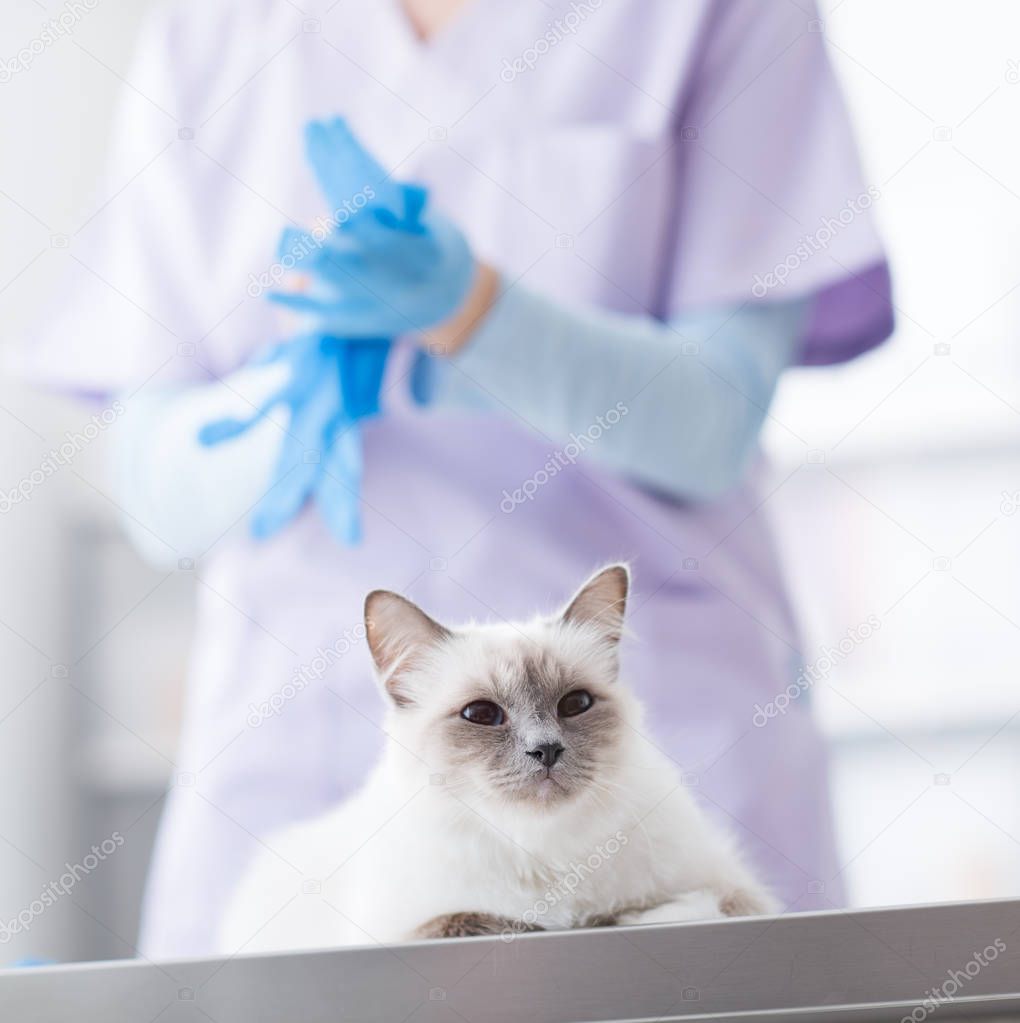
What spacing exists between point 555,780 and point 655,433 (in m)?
0.40

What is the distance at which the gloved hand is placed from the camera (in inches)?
17.5

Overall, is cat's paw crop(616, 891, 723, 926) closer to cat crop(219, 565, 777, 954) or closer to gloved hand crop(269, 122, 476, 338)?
cat crop(219, 565, 777, 954)

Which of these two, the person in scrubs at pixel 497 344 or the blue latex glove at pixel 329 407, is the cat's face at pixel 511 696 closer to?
the blue latex glove at pixel 329 407

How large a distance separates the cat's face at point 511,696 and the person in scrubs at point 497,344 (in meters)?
0.25

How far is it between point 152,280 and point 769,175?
55cm

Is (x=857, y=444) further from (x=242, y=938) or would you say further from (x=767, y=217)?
(x=242, y=938)

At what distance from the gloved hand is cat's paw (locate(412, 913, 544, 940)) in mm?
253

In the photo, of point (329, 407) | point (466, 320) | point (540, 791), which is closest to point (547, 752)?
point (540, 791)

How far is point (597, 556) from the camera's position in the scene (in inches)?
28.6

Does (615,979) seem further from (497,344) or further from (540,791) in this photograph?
(497,344)

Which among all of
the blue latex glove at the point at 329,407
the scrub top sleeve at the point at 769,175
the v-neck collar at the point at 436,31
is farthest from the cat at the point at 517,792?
the v-neck collar at the point at 436,31

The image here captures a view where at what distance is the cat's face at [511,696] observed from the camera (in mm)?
321

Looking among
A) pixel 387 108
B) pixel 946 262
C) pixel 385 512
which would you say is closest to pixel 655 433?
pixel 385 512

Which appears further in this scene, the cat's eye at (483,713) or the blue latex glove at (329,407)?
the blue latex glove at (329,407)
